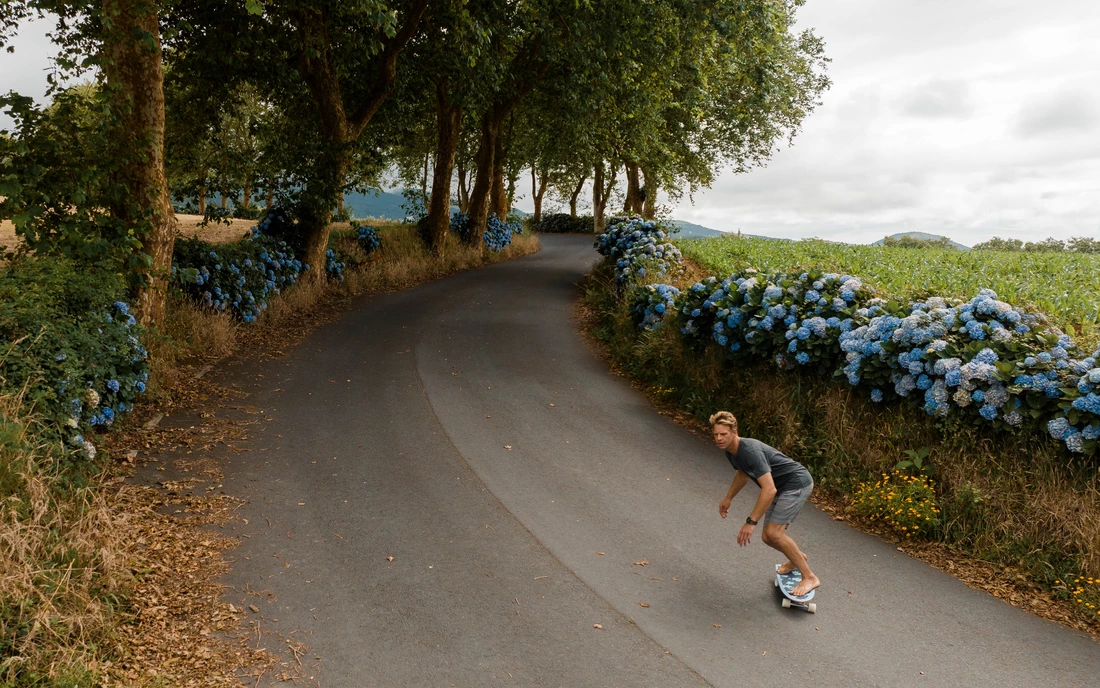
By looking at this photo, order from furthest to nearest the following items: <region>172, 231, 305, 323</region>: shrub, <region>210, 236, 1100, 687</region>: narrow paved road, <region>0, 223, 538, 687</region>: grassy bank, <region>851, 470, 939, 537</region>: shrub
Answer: <region>172, 231, 305, 323</region>: shrub, <region>851, 470, 939, 537</region>: shrub, <region>210, 236, 1100, 687</region>: narrow paved road, <region>0, 223, 538, 687</region>: grassy bank

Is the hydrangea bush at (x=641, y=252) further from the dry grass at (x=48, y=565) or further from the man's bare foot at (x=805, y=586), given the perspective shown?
the dry grass at (x=48, y=565)

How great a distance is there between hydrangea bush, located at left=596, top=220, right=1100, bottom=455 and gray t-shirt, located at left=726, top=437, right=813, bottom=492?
7.69 ft

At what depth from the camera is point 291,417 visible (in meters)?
9.80

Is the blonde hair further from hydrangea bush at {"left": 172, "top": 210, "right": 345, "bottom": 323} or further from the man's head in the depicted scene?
hydrangea bush at {"left": 172, "top": 210, "right": 345, "bottom": 323}

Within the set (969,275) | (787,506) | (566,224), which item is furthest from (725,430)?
(566,224)

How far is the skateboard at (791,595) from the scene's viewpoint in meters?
5.92

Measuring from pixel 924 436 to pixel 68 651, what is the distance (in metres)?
7.77

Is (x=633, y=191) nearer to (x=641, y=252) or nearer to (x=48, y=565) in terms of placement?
(x=641, y=252)

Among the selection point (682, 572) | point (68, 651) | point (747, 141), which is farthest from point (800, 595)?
point (747, 141)

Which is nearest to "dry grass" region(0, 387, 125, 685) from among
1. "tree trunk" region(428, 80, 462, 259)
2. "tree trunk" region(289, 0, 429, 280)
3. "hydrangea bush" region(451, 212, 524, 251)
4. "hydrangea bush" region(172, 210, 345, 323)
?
"hydrangea bush" region(172, 210, 345, 323)

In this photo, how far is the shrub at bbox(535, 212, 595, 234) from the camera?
1983 inches

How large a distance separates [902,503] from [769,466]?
6.97 ft

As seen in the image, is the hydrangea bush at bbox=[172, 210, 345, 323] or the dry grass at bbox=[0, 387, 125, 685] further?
the hydrangea bush at bbox=[172, 210, 345, 323]

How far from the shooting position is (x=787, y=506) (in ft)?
19.8
